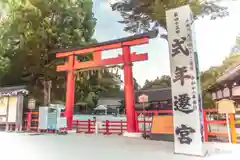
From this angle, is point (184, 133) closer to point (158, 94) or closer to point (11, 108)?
point (158, 94)

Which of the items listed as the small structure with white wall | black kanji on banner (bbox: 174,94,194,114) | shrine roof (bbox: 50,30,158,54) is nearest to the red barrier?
black kanji on banner (bbox: 174,94,194,114)

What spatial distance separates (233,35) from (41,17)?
291 cm

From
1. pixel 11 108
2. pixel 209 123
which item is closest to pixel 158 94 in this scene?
pixel 209 123

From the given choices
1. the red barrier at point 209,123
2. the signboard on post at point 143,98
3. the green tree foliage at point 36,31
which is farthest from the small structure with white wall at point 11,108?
the red barrier at point 209,123

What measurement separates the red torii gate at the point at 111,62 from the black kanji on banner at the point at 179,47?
0.95m

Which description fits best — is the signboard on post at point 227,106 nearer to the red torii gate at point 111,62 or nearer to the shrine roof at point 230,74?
the shrine roof at point 230,74

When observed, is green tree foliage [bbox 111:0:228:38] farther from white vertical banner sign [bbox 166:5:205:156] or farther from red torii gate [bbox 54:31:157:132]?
white vertical banner sign [bbox 166:5:205:156]

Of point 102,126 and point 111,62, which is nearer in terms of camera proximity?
point 111,62

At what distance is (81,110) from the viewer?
343cm

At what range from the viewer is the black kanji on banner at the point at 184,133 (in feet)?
5.99

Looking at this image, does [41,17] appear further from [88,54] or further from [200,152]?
[200,152]

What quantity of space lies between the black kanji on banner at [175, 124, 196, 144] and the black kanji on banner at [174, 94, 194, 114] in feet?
0.48

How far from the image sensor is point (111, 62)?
329 cm

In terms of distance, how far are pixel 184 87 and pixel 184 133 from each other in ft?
1.41
